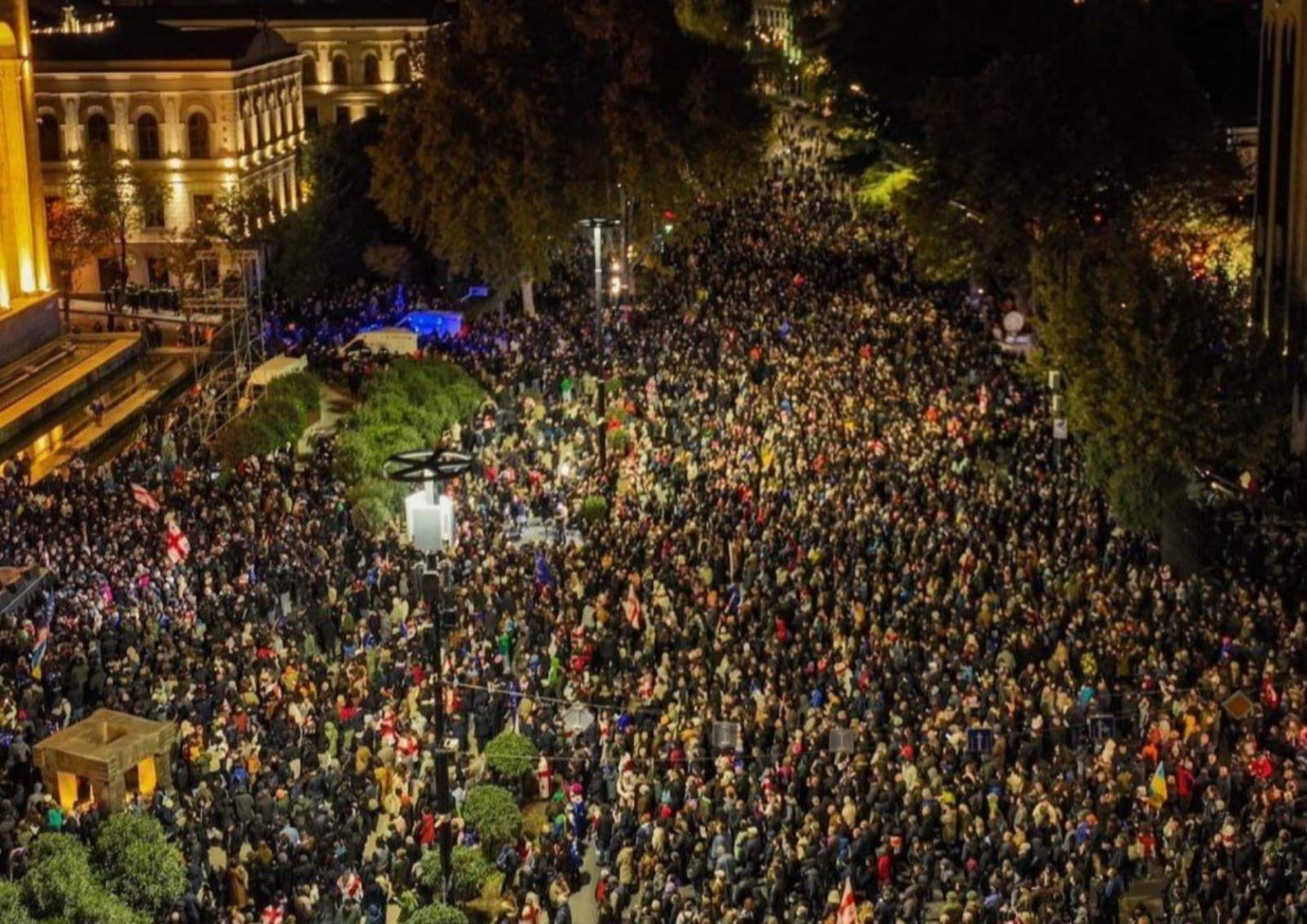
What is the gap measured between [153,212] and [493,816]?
47331 millimetres

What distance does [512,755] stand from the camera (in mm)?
24250

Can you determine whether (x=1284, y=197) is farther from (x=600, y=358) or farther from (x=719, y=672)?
(x=719, y=672)

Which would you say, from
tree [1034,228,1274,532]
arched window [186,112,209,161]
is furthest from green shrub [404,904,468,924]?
arched window [186,112,209,161]

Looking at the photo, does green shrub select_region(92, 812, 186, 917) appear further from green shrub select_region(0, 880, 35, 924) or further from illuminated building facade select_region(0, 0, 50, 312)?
illuminated building facade select_region(0, 0, 50, 312)

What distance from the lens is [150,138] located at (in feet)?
221

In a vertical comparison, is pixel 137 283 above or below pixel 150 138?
below

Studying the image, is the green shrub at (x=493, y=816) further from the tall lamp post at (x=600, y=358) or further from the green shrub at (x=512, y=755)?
the tall lamp post at (x=600, y=358)

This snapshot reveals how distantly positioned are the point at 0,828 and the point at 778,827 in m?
8.79

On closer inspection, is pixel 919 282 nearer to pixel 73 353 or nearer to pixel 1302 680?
pixel 73 353

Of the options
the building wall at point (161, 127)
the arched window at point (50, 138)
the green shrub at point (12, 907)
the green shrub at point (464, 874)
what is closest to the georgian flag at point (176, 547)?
the green shrub at point (464, 874)

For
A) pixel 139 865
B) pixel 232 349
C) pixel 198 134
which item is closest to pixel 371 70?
pixel 198 134

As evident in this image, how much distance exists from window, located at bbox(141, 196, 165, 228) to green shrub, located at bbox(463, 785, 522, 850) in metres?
46.1

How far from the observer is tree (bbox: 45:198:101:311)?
6234cm

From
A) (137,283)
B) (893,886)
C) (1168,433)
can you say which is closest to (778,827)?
(893,886)
